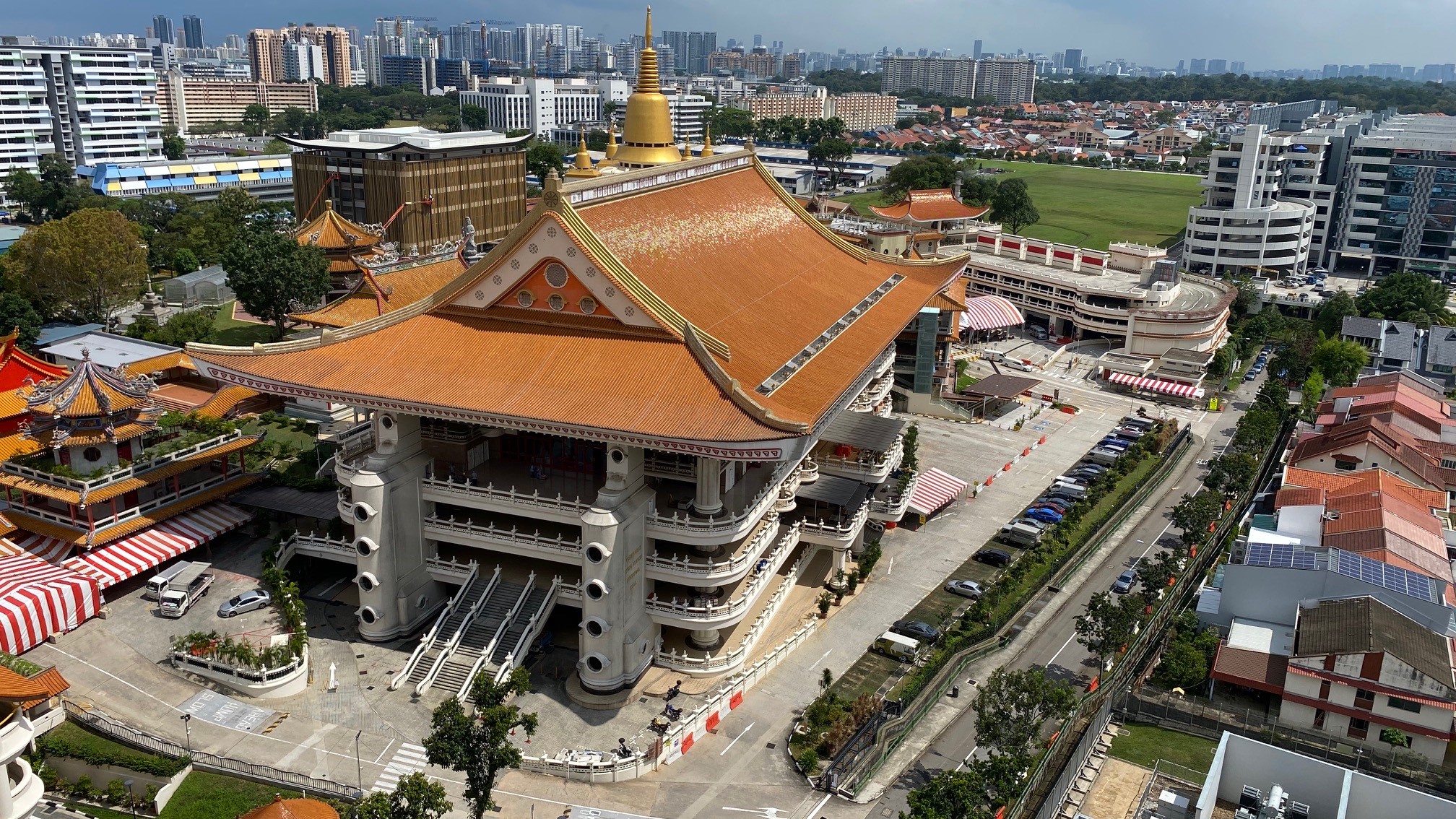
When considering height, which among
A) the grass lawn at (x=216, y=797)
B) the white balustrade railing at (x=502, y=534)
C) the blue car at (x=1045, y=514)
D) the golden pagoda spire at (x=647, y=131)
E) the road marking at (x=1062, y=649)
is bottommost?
the road marking at (x=1062, y=649)

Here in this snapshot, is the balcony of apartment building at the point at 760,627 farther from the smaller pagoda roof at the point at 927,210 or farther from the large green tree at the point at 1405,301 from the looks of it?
the large green tree at the point at 1405,301

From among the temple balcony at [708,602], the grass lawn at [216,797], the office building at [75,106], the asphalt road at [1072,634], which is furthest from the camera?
the office building at [75,106]

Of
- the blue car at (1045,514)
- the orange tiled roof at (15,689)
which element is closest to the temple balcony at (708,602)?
the orange tiled roof at (15,689)

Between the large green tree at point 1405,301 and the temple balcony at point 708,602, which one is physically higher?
the large green tree at point 1405,301

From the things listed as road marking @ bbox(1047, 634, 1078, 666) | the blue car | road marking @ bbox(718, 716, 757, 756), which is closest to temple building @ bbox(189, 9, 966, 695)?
road marking @ bbox(718, 716, 757, 756)

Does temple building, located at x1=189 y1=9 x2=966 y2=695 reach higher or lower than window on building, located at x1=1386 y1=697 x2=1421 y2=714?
higher

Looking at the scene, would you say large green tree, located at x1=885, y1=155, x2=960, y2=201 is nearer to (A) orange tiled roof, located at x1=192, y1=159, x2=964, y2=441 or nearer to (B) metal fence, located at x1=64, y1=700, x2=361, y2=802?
(A) orange tiled roof, located at x1=192, y1=159, x2=964, y2=441
